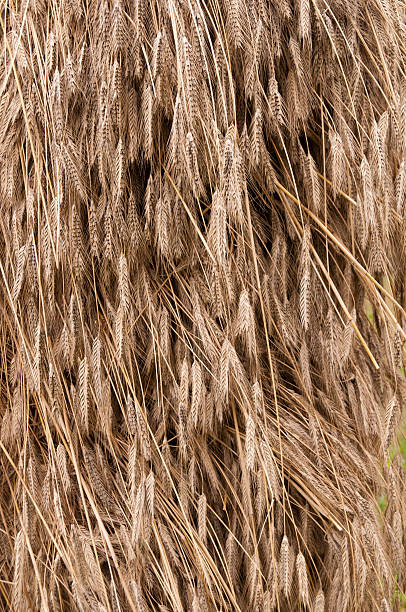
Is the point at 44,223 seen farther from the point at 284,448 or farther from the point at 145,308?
the point at 284,448

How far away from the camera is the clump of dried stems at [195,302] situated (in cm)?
91

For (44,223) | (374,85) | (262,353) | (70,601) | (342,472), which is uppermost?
(374,85)

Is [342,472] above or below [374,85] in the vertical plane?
below

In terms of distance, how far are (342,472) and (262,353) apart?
216mm

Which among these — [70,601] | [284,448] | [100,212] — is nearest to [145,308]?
[100,212]

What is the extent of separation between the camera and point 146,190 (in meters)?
0.94

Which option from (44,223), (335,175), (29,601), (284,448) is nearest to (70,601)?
(29,601)

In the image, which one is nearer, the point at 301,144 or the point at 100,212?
the point at 100,212

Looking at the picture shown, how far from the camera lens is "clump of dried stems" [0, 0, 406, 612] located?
2.97ft

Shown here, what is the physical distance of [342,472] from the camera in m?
1.00

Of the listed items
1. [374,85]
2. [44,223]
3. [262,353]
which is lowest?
[262,353]

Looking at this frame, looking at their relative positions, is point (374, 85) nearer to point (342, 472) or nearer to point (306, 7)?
point (306, 7)

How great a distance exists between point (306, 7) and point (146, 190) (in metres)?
0.34

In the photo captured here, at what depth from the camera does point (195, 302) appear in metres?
0.97
